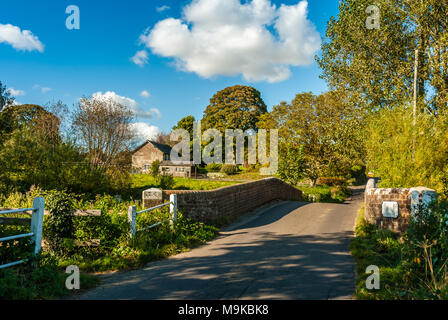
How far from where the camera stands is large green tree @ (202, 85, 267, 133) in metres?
53.5

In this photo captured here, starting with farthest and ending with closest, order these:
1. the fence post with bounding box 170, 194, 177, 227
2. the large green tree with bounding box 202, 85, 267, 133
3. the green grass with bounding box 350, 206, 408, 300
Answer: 1. the large green tree with bounding box 202, 85, 267, 133
2. the fence post with bounding box 170, 194, 177, 227
3. the green grass with bounding box 350, 206, 408, 300

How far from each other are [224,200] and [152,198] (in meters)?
3.17

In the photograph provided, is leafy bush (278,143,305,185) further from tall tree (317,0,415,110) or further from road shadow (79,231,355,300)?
road shadow (79,231,355,300)

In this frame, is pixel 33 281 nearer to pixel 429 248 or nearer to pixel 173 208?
pixel 173 208

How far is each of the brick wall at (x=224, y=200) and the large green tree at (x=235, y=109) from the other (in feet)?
116

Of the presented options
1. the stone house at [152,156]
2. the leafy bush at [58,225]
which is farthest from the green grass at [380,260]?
the stone house at [152,156]

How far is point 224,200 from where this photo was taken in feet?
40.7

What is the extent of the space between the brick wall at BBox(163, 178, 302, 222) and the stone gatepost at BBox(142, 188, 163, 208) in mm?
404

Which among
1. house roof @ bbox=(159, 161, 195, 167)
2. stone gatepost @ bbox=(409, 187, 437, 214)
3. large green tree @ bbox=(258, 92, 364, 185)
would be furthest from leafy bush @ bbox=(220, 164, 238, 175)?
stone gatepost @ bbox=(409, 187, 437, 214)

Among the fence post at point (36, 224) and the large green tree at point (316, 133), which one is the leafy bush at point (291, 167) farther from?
the fence post at point (36, 224)

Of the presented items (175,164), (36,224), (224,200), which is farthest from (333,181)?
(36,224)

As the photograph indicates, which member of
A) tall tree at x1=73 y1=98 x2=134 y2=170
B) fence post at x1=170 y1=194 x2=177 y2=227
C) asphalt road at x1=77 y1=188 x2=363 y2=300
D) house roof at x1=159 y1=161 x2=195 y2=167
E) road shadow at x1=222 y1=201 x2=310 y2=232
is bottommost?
road shadow at x1=222 y1=201 x2=310 y2=232

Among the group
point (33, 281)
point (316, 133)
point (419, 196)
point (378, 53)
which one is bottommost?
point (33, 281)

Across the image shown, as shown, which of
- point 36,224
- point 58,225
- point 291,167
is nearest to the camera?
point 36,224
